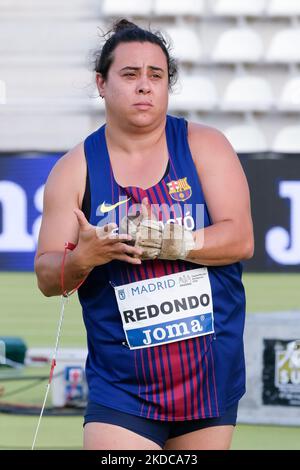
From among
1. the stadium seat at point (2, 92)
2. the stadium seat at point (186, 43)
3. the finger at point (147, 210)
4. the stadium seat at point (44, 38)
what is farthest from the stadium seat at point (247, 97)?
the finger at point (147, 210)

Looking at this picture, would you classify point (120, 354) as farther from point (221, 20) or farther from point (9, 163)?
point (221, 20)

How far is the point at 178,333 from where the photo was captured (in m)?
3.41

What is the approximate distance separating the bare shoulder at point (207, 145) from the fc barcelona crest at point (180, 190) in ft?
0.33

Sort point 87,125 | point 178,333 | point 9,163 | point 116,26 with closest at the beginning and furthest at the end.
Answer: point 178,333 → point 116,26 → point 9,163 → point 87,125

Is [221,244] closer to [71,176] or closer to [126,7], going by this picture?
[71,176]

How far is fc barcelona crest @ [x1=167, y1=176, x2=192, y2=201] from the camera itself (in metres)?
3.41

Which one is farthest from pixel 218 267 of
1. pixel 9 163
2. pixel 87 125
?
pixel 87 125

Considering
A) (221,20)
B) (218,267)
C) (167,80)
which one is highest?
(221,20)

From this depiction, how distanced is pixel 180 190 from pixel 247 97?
17.8m

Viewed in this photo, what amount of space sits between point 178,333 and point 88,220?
432 millimetres

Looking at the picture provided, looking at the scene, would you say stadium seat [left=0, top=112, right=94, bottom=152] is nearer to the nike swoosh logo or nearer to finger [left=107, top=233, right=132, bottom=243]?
the nike swoosh logo

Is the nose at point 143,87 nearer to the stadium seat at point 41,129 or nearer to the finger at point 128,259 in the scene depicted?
the finger at point 128,259

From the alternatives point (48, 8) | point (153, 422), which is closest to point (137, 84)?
point (153, 422)

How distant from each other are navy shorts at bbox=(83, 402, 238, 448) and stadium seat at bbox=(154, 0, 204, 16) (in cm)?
1803
